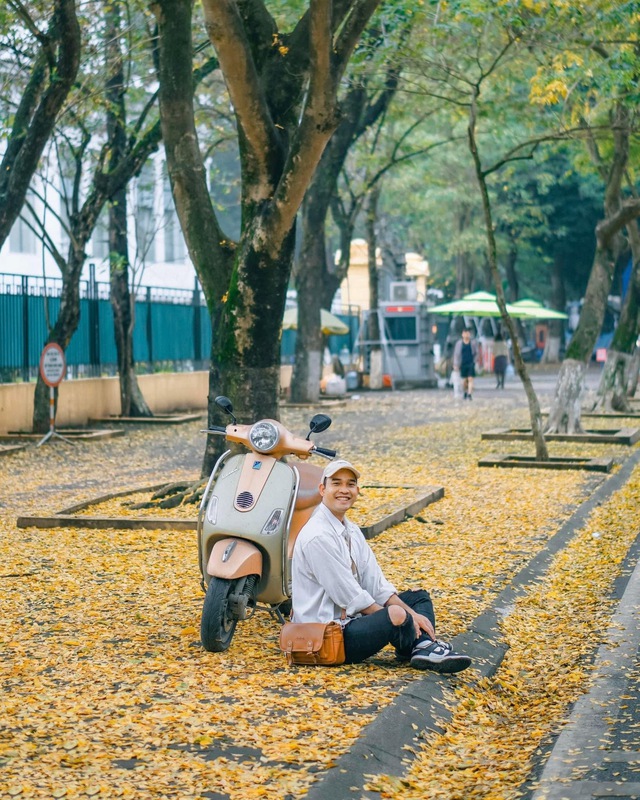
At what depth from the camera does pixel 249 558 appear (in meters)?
6.30

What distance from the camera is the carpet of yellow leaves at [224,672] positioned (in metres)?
4.65

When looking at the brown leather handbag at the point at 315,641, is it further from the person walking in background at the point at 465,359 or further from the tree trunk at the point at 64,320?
the person walking in background at the point at 465,359

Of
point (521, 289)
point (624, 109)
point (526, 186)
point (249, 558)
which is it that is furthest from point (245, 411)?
point (521, 289)

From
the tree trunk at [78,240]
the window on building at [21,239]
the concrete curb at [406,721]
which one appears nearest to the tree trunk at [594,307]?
the tree trunk at [78,240]

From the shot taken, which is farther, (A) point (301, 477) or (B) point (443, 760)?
(A) point (301, 477)

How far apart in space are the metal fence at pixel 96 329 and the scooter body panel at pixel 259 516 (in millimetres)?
14431

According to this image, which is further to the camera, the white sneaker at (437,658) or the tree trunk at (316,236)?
the tree trunk at (316,236)

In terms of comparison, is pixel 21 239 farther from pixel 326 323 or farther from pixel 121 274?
pixel 121 274

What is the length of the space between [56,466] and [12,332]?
567 cm

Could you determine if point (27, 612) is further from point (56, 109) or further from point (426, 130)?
point (426, 130)

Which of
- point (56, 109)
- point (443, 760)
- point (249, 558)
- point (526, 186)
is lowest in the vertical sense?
point (443, 760)

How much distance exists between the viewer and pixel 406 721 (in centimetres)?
523

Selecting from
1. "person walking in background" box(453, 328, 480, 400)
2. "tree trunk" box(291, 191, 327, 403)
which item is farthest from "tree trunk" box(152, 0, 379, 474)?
"person walking in background" box(453, 328, 480, 400)

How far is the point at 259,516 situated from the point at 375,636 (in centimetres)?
90
